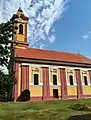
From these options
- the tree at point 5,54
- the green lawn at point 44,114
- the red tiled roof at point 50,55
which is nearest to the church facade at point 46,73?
the red tiled roof at point 50,55

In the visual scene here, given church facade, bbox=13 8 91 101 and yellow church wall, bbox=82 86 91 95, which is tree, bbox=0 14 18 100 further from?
yellow church wall, bbox=82 86 91 95

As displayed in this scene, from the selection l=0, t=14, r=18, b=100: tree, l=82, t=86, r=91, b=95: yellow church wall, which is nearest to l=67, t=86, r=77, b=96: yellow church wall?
l=82, t=86, r=91, b=95: yellow church wall

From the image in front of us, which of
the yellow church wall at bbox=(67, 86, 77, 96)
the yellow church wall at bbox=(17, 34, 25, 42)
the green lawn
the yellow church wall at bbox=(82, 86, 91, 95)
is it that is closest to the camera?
the green lawn

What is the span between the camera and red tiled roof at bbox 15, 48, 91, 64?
41219 millimetres

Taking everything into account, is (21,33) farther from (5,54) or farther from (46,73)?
(5,54)

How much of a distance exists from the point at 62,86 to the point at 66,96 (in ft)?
7.07

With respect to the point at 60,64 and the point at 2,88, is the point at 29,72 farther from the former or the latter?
the point at 2,88

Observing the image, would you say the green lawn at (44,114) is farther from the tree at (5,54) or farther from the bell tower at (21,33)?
the bell tower at (21,33)

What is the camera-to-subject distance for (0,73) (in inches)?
710

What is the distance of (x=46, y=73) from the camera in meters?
40.9

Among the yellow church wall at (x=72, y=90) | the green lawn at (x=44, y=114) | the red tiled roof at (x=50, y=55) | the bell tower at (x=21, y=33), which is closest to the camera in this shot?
the green lawn at (x=44, y=114)

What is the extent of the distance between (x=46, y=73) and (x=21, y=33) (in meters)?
11.2

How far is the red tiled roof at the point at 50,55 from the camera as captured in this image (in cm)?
4122

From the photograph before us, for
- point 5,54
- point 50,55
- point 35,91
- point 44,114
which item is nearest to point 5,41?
point 5,54
